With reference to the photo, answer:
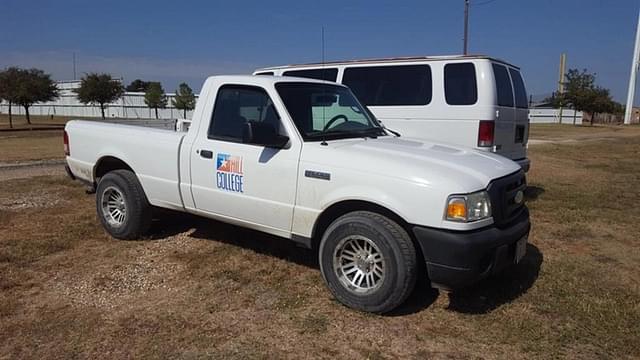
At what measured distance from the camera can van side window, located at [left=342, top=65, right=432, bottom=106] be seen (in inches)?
292

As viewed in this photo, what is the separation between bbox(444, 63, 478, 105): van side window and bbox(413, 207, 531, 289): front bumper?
369cm

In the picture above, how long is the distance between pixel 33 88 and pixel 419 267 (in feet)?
148

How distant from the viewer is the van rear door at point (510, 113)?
699cm

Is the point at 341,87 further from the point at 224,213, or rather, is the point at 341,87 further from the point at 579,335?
the point at 579,335

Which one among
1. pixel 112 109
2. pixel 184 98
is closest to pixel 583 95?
pixel 184 98

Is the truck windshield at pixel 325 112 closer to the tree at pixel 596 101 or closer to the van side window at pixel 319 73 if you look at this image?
the van side window at pixel 319 73

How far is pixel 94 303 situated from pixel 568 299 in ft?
12.8

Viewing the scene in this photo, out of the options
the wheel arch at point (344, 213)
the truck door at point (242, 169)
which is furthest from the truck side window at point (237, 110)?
the wheel arch at point (344, 213)

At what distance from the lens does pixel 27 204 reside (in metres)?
7.37

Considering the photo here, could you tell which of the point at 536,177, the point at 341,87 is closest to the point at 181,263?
the point at 341,87

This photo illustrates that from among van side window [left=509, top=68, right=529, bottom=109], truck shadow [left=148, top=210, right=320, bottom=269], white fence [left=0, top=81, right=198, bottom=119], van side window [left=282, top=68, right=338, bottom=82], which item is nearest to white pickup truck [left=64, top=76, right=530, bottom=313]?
truck shadow [left=148, top=210, right=320, bottom=269]

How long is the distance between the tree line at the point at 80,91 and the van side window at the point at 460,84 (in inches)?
1373

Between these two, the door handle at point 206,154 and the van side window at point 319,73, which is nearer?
the door handle at point 206,154

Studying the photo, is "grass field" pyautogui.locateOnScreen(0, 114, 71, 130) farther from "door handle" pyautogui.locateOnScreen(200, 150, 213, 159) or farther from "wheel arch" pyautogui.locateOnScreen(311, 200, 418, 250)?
"wheel arch" pyautogui.locateOnScreen(311, 200, 418, 250)
